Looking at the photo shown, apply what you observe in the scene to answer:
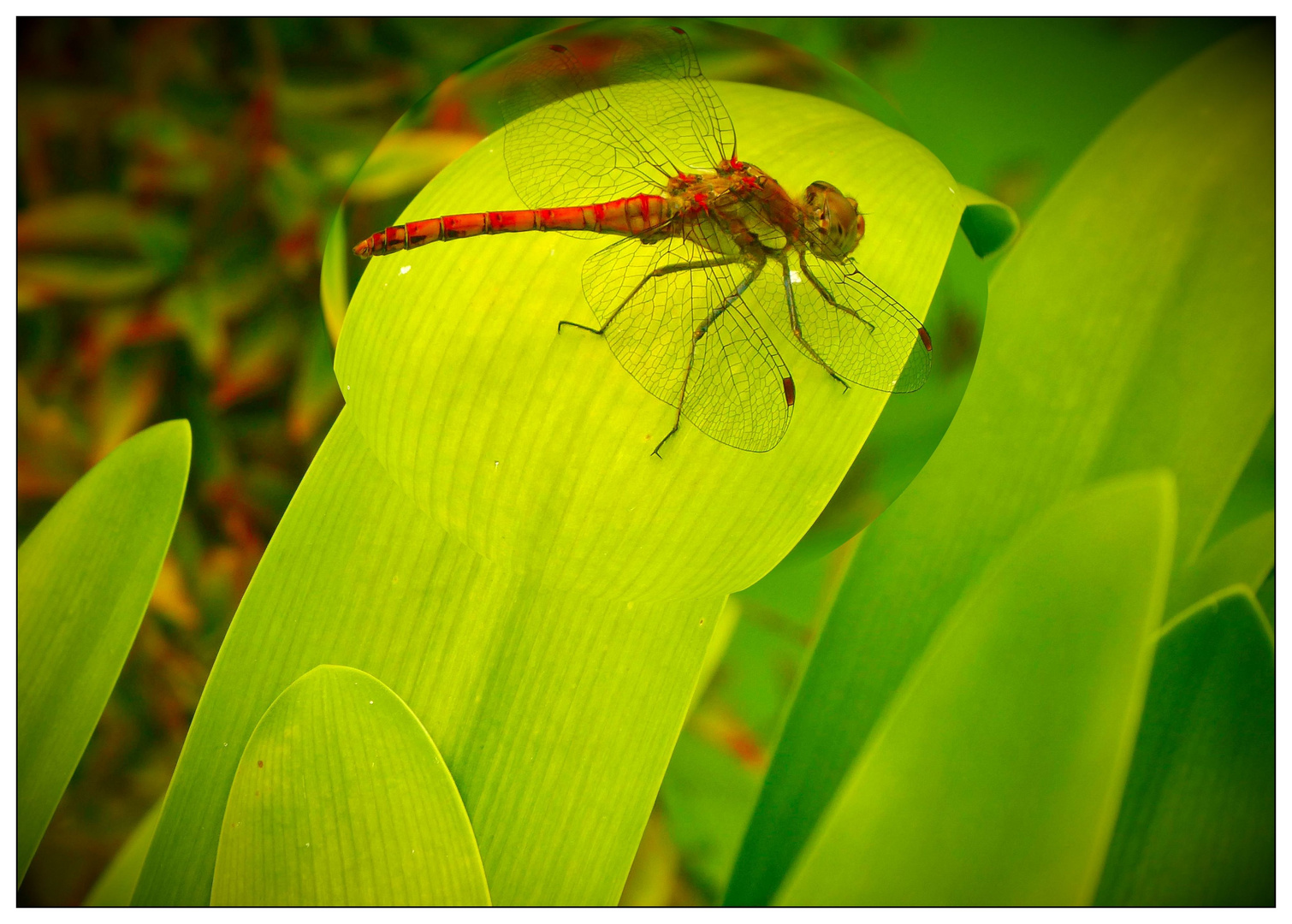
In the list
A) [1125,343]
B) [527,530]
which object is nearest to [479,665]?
[527,530]

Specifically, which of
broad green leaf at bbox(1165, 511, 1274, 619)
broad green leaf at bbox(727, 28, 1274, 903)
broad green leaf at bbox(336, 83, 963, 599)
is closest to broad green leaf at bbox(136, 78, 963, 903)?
broad green leaf at bbox(336, 83, 963, 599)

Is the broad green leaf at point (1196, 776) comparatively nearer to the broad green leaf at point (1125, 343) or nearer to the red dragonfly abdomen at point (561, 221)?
A: the broad green leaf at point (1125, 343)

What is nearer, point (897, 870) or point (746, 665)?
point (897, 870)

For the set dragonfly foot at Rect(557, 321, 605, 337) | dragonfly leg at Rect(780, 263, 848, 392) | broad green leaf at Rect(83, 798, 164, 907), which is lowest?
broad green leaf at Rect(83, 798, 164, 907)

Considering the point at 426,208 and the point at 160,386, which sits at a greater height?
the point at 426,208

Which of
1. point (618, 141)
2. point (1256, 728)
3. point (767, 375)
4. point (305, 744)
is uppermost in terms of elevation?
point (618, 141)

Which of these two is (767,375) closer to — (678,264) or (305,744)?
(678,264)

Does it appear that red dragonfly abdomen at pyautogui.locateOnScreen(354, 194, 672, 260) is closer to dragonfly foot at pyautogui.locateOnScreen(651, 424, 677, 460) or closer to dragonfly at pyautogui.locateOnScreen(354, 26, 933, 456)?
dragonfly at pyautogui.locateOnScreen(354, 26, 933, 456)

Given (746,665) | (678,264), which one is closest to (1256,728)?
(746,665)
